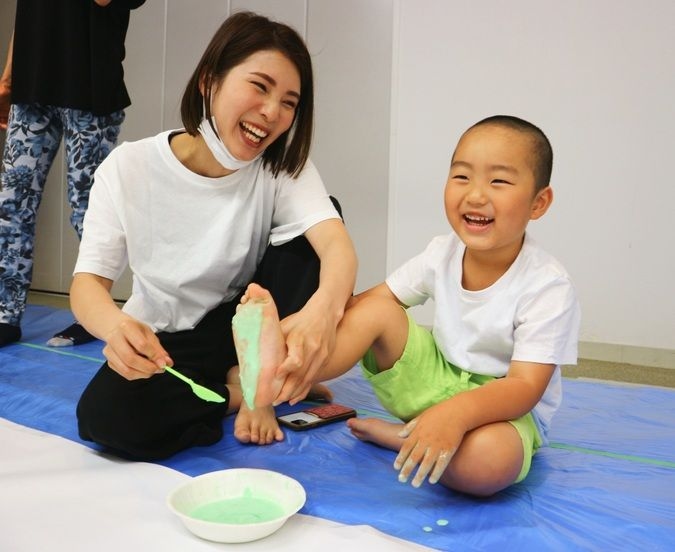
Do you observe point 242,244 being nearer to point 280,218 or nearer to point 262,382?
point 280,218

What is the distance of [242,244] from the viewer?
1162mm

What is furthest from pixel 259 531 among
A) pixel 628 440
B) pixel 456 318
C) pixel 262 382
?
pixel 628 440

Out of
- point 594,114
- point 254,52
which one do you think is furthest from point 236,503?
point 594,114

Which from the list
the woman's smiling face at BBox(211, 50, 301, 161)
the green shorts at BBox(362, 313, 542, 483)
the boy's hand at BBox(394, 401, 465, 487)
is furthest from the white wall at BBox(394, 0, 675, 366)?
the boy's hand at BBox(394, 401, 465, 487)

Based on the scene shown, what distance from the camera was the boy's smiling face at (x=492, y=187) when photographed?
3.08ft

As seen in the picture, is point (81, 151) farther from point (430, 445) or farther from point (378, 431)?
point (430, 445)

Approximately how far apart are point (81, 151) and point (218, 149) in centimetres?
92

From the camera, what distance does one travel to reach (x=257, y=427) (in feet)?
3.65

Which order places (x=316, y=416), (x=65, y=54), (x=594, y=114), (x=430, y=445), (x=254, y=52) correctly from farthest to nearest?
1. (x=594, y=114)
2. (x=65, y=54)
3. (x=316, y=416)
4. (x=254, y=52)
5. (x=430, y=445)

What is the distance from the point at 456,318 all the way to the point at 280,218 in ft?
1.29

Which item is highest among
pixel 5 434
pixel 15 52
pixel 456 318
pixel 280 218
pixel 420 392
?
pixel 15 52

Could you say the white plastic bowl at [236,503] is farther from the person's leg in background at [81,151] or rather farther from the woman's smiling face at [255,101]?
the person's leg in background at [81,151]

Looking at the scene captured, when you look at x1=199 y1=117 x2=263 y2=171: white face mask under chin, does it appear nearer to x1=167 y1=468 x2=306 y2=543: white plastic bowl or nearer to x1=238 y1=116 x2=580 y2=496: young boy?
x1=238 y1=116 x2=580 y2=496: young boy

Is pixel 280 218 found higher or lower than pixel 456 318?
higher
